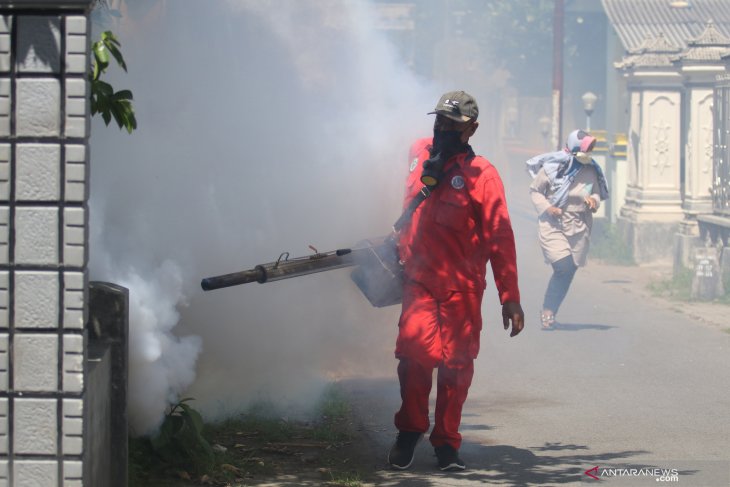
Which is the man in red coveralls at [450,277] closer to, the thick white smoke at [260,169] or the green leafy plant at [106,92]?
the thick white smoke at [260,169]

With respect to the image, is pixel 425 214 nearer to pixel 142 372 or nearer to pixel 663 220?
pixel 142 372

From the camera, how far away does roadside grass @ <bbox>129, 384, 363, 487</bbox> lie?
6016 mm

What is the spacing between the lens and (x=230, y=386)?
7.43 m

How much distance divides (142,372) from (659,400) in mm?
3989

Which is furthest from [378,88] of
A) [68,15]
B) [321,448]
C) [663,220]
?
[663,220]

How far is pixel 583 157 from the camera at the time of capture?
11672mm

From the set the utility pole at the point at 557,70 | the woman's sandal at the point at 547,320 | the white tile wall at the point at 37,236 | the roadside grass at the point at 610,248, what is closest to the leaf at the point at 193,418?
the white tile wall at the point at 37,236

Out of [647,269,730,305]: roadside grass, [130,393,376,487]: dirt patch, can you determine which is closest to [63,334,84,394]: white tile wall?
[130,393,376,487]: dirt patch

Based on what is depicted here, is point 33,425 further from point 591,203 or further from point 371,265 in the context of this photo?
point 591,203

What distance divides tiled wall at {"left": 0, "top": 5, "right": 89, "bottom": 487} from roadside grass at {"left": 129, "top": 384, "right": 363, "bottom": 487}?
1.33 metres

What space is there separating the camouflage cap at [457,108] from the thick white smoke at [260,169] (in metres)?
1.56

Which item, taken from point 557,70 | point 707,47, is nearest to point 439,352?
point 707,47

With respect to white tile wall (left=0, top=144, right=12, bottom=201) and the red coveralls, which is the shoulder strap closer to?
the red coveralls

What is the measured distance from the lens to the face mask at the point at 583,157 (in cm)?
1166
